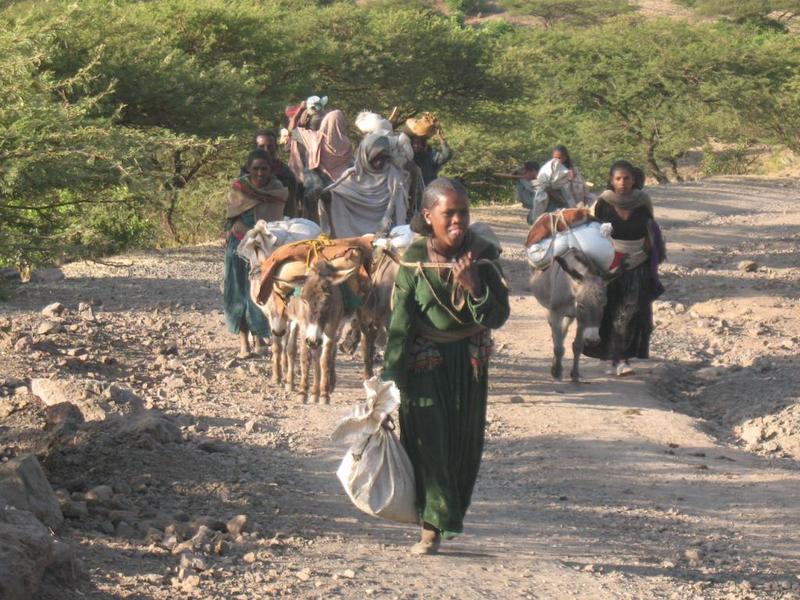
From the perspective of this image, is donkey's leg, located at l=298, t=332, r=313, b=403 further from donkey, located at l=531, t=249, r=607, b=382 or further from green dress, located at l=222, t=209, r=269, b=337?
donkey, located at l=531, t=249, r=607, b=382

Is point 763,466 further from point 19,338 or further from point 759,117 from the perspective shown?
point 759,117

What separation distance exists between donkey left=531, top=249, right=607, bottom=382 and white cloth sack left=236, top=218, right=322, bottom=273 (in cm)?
181

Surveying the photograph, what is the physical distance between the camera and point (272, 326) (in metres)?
9.24

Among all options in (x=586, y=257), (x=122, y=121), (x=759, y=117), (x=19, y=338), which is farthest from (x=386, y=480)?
(x=759, y=117)

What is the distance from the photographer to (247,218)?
10.3 metres

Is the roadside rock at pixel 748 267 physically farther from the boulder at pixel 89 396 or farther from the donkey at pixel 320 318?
the boulder at pixel 89 396

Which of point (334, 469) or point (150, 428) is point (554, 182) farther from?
point (150, 428)

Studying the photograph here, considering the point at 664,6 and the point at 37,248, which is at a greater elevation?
the point at 664,6

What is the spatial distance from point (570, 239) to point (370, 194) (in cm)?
210

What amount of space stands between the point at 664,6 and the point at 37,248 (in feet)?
197

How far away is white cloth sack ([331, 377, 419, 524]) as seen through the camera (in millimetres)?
5391

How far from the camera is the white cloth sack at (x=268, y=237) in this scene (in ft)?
30.8

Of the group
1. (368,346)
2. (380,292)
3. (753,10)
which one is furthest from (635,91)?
(380,292)

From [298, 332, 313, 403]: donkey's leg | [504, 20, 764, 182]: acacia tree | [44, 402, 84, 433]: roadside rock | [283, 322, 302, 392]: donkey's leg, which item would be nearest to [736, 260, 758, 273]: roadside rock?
[283, 322, 302, 392]: donkey's leg
